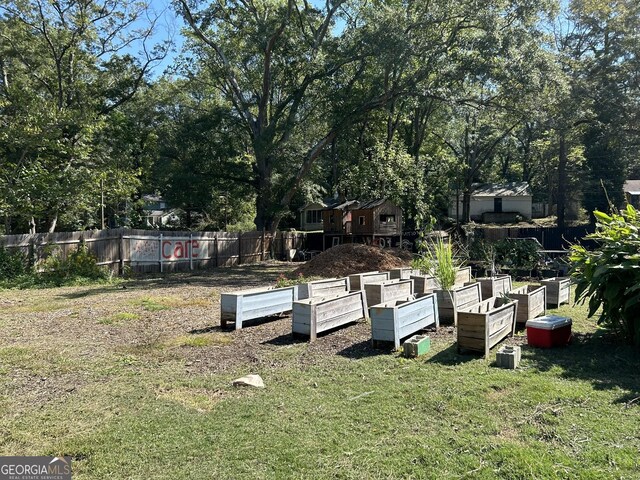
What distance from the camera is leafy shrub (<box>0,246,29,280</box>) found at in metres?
13.0

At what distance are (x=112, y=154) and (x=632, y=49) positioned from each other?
90.7ft

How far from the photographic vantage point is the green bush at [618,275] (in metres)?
5.50

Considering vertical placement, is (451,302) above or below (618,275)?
below

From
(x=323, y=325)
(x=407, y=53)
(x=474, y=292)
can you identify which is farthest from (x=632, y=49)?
(x=323, y=325)

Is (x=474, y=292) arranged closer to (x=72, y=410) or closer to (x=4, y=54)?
(x=72, y=410)

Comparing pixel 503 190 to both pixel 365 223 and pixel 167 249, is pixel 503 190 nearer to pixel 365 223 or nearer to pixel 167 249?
pixel 365 223

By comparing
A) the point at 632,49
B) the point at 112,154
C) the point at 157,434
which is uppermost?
the point at 632,49

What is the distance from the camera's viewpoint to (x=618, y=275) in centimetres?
567

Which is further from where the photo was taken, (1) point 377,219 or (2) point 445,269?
(1) point 377,219

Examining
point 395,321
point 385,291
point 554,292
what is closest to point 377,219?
point 554,292

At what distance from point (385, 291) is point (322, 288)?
4.13 ft

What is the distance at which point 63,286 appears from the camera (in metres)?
13.3

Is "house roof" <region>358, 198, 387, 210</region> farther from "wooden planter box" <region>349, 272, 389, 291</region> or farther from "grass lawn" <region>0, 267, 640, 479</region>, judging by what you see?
"grass lawn" <region>0, 267, 640, 479</region>

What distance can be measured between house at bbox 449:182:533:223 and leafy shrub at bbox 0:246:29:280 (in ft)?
109
